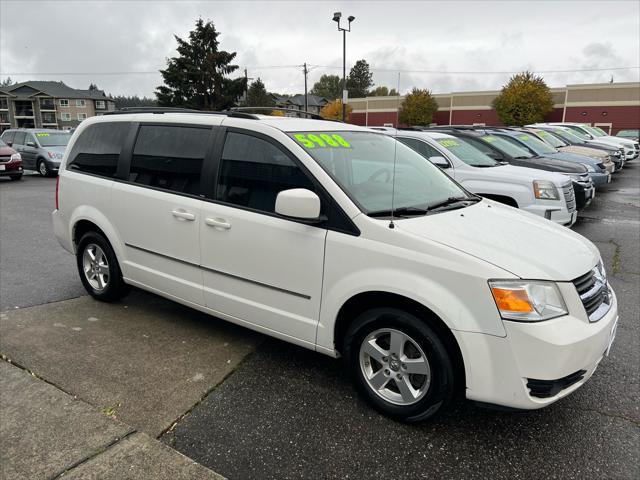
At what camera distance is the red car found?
14.9 metres

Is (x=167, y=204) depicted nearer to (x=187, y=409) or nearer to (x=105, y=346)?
(x=105, y=346)

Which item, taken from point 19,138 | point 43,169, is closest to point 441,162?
point 43,169

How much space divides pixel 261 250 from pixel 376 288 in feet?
2.95

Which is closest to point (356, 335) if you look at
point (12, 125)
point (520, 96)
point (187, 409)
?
point (187, 409)

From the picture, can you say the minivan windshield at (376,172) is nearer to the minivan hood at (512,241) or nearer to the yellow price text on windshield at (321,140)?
the yellow price text on windshield at (321,140)

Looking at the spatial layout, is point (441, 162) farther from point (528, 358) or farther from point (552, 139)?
point (552, 139)

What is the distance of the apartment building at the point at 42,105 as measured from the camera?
79.4 m

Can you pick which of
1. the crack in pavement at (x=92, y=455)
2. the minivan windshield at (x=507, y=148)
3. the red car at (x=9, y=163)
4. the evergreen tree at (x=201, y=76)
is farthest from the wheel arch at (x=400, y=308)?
the evergreen tree at (x=201, y=76)

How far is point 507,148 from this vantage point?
389 inches

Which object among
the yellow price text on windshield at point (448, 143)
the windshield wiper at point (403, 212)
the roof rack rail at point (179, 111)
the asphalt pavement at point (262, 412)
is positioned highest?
the roof rack rail at point (179, 111)

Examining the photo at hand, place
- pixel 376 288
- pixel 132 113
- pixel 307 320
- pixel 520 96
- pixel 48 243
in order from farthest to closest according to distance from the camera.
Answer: pixel 520 96, pixel 48 243, pixel 132 113, pixel 307 320, pixel 376 288

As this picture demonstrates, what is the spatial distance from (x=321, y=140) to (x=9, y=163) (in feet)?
50.0

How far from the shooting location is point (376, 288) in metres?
2.74

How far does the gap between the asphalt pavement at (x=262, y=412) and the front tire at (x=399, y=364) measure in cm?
14
